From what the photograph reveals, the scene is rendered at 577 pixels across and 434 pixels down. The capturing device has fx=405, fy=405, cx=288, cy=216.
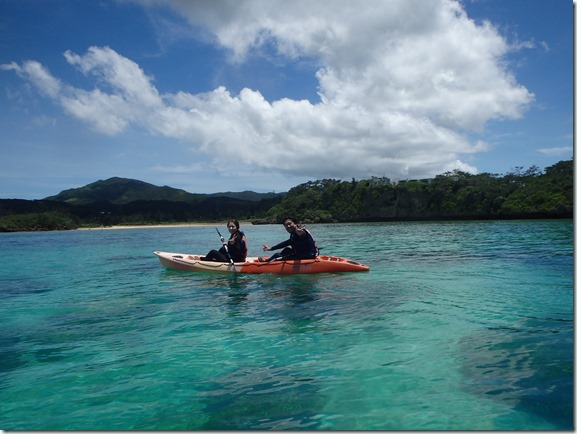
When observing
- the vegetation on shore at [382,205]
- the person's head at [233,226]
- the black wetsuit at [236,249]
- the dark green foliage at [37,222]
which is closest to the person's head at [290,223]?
the person's head at [233,226]

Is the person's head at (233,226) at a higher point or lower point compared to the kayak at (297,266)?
higher

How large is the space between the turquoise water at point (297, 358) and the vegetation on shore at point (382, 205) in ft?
238

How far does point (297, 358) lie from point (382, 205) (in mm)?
123552

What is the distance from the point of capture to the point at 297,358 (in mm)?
6203

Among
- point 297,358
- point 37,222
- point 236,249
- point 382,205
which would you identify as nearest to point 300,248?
point 236,249

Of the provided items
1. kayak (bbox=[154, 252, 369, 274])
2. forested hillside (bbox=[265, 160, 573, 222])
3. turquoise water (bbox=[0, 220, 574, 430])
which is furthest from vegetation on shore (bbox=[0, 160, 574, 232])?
turquoise water (bbox=[0, 220, 574, 430])

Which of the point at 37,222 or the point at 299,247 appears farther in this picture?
the point at 37,222

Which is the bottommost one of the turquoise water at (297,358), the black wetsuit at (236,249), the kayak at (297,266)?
the turquoise water at (297,358)

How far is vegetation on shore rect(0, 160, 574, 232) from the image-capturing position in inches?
3403

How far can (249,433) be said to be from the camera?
3.94m

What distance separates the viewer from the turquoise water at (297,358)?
450 cm

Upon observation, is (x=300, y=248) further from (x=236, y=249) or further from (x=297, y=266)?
(x=236, y=249)

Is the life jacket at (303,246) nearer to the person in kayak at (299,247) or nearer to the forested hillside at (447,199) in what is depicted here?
the person in kayak at (299,247)

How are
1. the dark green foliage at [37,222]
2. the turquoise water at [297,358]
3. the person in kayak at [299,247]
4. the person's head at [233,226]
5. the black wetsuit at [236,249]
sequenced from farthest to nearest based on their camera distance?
the dark green foliage at [37,222] < the black wetsuit at [236,249] < the person's head at [233,226] < the person in kayak at [299,247] < the turquoise water at [297,358]
